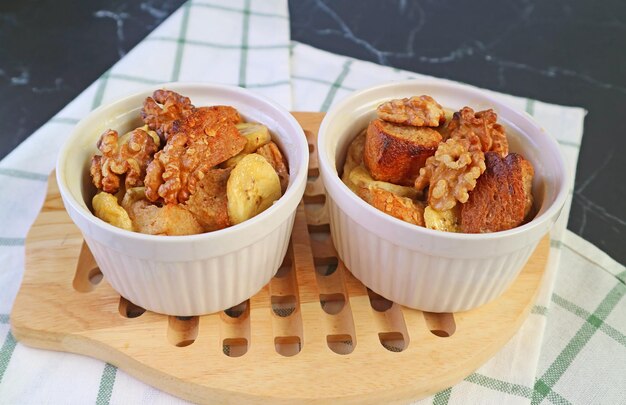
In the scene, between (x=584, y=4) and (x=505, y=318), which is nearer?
(x=505, y=318)

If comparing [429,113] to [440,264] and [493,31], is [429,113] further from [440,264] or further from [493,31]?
[493,31]

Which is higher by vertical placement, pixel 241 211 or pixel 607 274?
pixel 241 211

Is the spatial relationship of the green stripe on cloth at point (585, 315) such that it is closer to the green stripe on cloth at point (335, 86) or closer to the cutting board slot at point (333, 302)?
the cutting board slot at point (333, 302)

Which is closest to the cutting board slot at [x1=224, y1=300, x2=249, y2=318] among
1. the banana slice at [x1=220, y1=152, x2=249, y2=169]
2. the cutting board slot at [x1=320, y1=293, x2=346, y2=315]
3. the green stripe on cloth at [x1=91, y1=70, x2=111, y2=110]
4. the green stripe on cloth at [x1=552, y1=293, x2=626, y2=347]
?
the cutting board slot at [x1=320, y1=293, x2=346, y2=315]

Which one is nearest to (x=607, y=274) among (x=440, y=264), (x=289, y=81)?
(x=440, y=264)

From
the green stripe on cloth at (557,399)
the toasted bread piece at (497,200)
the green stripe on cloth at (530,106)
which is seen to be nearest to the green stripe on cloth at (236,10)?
the green stripe on cloth at (530,106)

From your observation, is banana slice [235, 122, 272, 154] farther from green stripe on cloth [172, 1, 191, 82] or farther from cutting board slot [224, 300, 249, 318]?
green stripe on cloth [172, 1, 191, 82]

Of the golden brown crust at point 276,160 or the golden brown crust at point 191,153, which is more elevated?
the golden brown crust at point 191,153
